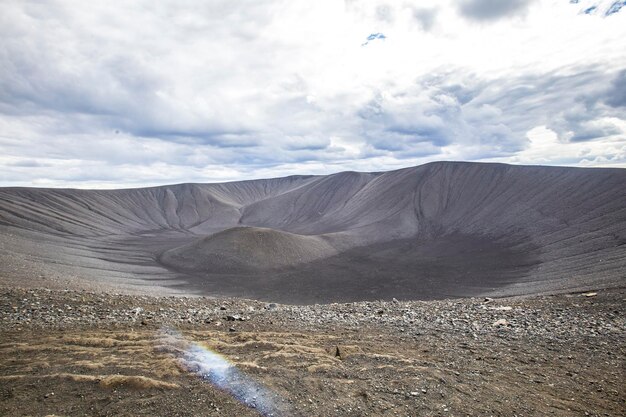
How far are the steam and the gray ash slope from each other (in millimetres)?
22469

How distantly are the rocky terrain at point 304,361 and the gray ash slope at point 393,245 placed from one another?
55.0 feet

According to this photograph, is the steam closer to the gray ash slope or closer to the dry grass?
the dry grass

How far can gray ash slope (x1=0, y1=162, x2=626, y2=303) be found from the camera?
37.4 metres

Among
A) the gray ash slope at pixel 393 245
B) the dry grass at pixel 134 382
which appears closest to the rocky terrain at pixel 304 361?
the dry grass at pixel 134 382

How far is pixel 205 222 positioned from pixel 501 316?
13202 cm

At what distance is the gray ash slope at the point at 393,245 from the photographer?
1474 inches

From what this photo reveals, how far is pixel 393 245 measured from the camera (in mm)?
65438

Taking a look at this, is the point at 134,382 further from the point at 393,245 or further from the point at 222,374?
the point at 393,245

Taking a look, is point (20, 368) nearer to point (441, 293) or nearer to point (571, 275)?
point (441, 293)

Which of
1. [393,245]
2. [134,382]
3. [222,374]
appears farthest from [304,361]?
[393,245]

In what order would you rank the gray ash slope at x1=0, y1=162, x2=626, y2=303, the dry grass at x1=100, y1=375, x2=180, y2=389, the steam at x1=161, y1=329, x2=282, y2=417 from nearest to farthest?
the steam at x1=161, y1=329, x2=282, y2=417
the dry grass at x1=100, y1=375, x2=180, y2=389
the gray ash slope at x1=0, y1=162, x2=626, y2=303

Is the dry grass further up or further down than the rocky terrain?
further up

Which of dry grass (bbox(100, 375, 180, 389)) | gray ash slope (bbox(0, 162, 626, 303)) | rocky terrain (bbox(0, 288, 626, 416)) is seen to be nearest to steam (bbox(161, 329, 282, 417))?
rocky terrain (bbox(0, 288, 626, 416))

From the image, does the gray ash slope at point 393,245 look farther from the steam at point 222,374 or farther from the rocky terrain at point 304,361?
the steam at point 222,374
